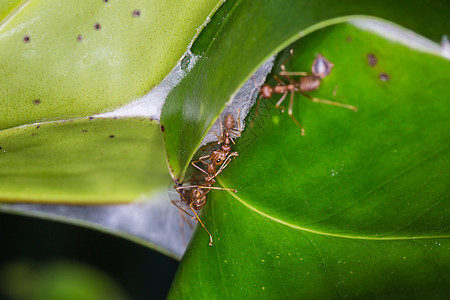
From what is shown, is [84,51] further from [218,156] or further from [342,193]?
[342,193]

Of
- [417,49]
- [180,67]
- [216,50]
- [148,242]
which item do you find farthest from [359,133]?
[148,242]

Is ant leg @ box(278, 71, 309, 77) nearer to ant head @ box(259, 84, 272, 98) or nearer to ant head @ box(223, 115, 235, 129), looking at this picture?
ant head @ box(259, 84, 272, 98)

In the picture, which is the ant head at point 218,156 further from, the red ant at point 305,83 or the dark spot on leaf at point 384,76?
the dark spot on leaf at point 384,76

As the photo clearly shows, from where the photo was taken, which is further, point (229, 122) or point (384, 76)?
point (229, 122)

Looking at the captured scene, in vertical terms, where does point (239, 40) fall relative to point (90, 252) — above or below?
above

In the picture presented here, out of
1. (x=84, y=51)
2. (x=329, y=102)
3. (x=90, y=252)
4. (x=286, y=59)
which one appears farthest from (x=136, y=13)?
(x=90, y=252)

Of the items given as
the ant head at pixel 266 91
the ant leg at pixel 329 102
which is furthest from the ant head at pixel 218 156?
the ant leg at pixel 329 102

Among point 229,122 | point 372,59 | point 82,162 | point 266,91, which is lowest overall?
point 82,162
